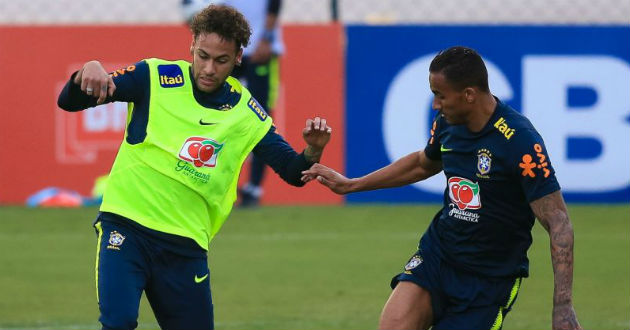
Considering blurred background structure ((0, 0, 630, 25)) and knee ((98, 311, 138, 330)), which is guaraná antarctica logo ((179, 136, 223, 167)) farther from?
blurred background structure ((0, 0, 630, 25))

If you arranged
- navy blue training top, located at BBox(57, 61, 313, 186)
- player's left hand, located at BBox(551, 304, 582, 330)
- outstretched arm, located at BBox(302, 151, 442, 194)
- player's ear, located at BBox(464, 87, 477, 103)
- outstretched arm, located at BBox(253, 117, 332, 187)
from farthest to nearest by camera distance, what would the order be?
outstretched arm, located at BBox(302, 151, 442, 194) → outstretched arm, located at BBox(253, 117, 332, 187) → player's ear, located at BBox(464, 87, 477, 103) → navy blue training top, located at BBox(57, 61, 313, 186) → player's left hand, located at BBox(551, 304, 582, 330)

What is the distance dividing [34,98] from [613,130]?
6104mm

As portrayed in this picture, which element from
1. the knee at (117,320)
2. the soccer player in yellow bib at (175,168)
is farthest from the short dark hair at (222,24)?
the knee at (117,320)

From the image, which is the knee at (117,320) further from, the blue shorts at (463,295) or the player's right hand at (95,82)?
the blue shorts at (463,295)

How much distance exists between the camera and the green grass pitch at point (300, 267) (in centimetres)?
818

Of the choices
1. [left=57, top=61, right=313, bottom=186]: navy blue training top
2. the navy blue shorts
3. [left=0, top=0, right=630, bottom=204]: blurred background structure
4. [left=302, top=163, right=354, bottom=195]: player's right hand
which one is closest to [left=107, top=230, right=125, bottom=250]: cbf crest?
the navy blue shorts

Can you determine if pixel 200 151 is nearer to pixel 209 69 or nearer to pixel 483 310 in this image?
pixel 209 69

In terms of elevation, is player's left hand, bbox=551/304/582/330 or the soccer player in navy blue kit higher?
the soccer player in navy blue kit

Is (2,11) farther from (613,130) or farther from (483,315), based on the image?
(483,315)

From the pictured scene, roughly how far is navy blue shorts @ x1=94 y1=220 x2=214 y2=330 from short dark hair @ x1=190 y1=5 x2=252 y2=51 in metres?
0.99

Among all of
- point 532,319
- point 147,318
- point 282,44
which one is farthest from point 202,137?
point 282,44

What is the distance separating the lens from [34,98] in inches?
514

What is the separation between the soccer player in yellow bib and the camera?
5.59 m

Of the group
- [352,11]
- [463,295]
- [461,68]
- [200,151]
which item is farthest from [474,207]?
[352,11]
